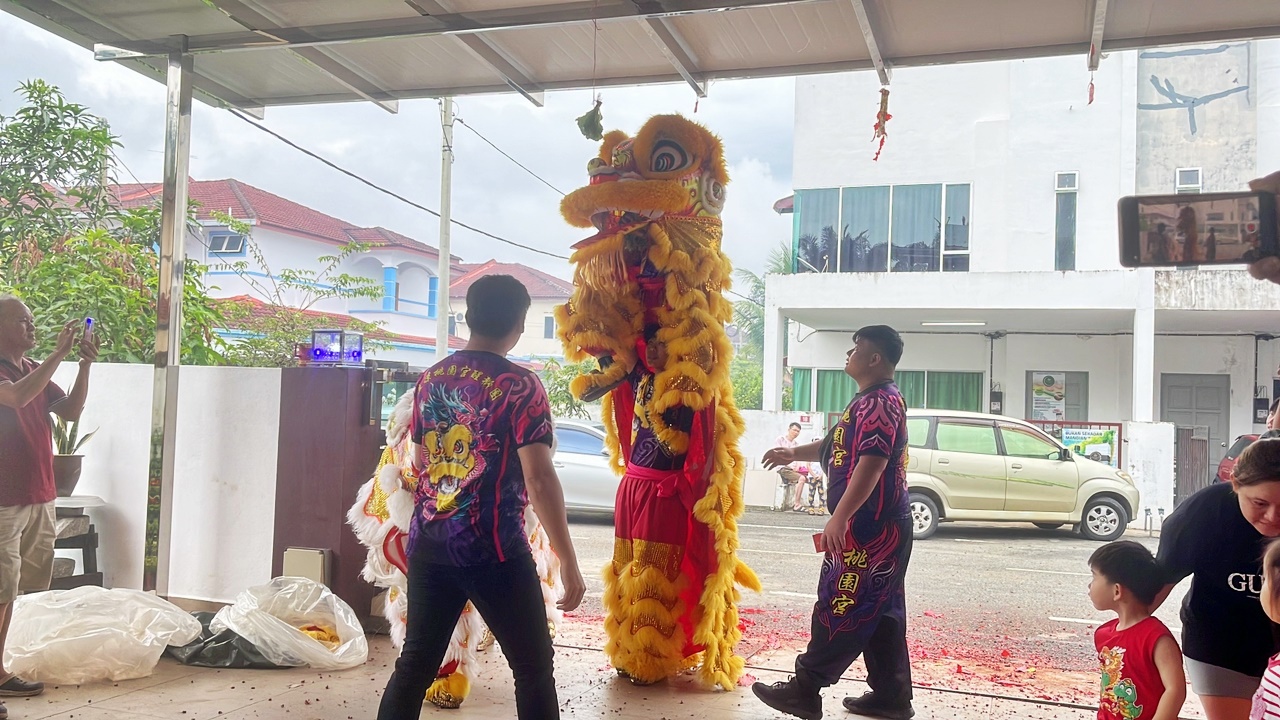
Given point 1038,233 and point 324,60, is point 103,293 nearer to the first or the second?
point 324,60

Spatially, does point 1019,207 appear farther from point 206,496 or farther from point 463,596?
point 463,596

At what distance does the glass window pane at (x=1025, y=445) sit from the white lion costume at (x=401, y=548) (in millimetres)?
6318

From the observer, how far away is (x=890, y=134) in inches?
488

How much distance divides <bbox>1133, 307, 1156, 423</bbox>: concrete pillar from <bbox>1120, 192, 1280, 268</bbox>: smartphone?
10048mm

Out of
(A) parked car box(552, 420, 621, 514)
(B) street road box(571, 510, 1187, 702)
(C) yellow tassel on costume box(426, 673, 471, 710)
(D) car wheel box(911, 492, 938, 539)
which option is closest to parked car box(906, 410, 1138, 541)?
(D) car wheel box(911, 492, 938, 539)

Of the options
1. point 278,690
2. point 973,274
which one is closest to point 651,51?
point 278,690

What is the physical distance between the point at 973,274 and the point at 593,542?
18.1 feet

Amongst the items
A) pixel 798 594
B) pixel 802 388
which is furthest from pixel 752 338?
pixel 798 594

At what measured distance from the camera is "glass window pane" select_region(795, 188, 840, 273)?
12648 mm

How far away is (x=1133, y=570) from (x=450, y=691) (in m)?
2.35

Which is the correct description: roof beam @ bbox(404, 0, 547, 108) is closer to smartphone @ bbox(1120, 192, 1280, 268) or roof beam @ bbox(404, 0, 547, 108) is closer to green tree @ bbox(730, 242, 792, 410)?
smartphone @ bbox(1120, 192, 1280, 268)

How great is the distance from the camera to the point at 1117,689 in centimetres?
252

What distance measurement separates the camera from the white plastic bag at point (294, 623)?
402cm

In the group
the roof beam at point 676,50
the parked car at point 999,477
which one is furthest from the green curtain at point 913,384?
the roof beam at point 676,50
